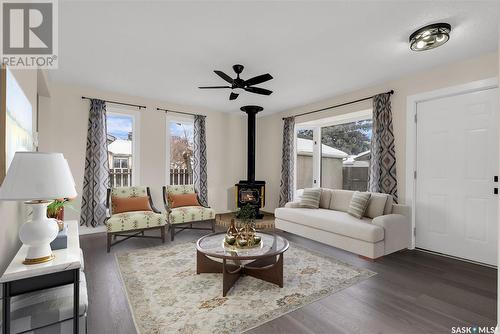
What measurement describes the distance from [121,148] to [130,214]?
1.72m

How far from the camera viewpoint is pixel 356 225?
324 cm

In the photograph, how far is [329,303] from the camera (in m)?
2.14

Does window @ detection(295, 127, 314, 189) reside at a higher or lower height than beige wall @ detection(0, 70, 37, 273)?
higher

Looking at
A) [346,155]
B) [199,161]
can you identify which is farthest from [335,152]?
[199,161]

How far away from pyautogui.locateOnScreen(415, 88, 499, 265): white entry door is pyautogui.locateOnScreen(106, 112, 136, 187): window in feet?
16.4

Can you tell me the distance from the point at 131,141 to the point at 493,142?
560 cm

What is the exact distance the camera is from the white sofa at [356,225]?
3.14m

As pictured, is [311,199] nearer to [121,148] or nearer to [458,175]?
[458,175]

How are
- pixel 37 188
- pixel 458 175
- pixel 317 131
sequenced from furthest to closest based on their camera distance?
pixel 317 131 → pixel 458 175 → pixel 37 188

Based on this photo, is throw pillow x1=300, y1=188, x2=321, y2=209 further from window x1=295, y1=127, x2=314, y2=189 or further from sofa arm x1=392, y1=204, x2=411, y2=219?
sofa arm x1=392, y1=204, x2=411, y2=219

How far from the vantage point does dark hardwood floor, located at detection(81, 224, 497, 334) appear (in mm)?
1833

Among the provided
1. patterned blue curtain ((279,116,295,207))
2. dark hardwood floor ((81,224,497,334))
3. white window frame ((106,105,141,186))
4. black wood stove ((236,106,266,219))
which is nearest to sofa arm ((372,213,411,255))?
dark hardwood floor ((81,224,497,334))

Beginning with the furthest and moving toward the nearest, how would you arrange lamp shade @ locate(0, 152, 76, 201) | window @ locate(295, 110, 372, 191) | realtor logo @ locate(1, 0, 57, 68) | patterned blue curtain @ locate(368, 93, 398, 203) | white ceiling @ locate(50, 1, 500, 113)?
1. window @ locate(295, 110, 372, 191)
2. patterned blue curtain @ locate(368, 93, 398, 203)
3. white ceiling @ locate(50, 1, 500, 113)
4. realtor logo @ locate(1, 0, 57, 68)
5. lamp shade @ locate(0, 152, 76, 201)

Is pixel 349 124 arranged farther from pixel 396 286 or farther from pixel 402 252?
pixel 396 286
